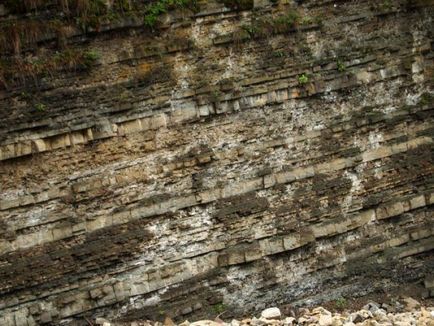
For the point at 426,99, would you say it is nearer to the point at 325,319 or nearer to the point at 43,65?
the point at 325,319

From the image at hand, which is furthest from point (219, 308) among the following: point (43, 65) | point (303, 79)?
point (43, 65)

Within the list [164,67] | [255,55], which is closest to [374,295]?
[255,55]

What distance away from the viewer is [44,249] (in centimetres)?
739

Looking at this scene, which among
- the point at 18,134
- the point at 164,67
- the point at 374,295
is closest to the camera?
the point at 18,134

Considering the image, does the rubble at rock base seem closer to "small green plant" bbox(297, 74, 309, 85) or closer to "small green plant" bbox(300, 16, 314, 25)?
"small green plant" bbox(297, 74, 309, 85)

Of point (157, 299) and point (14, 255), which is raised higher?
point (14, 255)

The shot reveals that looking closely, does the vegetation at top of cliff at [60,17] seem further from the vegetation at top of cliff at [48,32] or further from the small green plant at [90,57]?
the small green plant at [90,57]

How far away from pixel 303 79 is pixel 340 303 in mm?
3653

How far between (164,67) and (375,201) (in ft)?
13.3

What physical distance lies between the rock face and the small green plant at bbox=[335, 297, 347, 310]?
16 cm

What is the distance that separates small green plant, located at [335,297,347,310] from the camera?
8.68m

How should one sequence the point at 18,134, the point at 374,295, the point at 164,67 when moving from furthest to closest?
the point at 374,295 → the point at 164,67 → the point at 18,134

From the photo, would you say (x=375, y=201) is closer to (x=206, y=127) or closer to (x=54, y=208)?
(x=206, y=127)

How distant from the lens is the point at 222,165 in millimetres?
8109
